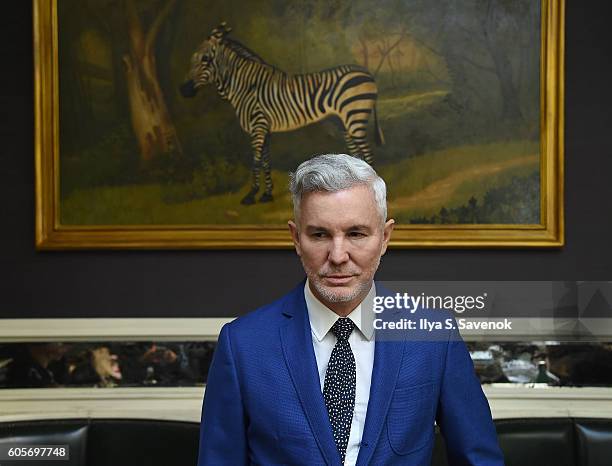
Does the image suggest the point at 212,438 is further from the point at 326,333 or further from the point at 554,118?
the point at 554,118

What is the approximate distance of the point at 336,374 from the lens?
7.18 ft

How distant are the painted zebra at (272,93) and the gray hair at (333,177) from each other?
1788 millimetres

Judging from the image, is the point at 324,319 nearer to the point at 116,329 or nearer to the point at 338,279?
the point at 338,279

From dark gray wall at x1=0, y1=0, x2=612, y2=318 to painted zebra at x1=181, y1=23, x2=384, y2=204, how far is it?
43cm

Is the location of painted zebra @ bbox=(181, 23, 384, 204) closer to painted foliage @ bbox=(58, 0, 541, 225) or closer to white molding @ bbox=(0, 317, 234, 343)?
painted foliage @ bbox=(58, 0, 541, 225)

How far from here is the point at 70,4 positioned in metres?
3.95

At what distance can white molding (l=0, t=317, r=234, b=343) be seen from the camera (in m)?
3.92

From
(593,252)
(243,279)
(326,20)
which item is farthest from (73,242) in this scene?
(593,252)

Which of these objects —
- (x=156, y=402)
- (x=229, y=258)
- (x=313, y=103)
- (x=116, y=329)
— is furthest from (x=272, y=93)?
(x=156, y=402)

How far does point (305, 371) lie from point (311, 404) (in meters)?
0.09

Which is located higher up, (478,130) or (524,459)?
(478,130)

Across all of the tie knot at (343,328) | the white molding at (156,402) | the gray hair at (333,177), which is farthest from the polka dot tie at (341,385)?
the white molding at (156,402)

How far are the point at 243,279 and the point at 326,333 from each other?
1754 millimetres

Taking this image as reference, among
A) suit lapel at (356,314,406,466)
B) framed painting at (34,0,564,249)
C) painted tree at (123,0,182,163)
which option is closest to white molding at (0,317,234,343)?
framed painting at (34,0,564,249)
